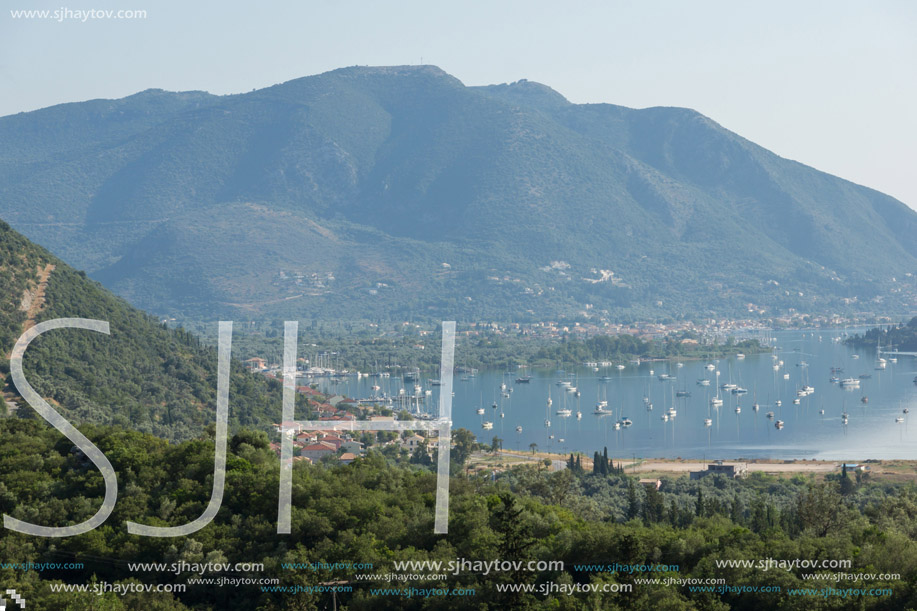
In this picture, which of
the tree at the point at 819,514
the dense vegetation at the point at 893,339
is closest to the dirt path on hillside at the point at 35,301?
the tree at the point at 819,514

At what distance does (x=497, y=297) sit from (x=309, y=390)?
7258 centimetres

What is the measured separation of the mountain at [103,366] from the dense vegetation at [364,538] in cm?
967

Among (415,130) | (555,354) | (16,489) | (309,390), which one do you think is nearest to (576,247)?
(415,130)

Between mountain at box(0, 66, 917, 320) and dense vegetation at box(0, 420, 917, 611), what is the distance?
100951 millimetres

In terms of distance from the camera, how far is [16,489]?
59.8 ft

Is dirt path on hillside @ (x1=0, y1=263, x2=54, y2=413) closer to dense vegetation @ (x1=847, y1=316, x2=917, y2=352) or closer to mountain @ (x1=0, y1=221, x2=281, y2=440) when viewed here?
mountain @ (x1=0, y1=221, x2=281, y2=440)

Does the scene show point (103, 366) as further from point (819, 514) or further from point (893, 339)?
point (893, 339)

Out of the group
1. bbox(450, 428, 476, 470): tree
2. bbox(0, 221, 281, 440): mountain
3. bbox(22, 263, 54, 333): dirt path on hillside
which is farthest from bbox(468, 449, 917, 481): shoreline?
bbox(22, 263, 54, 333): dirt path on hillside

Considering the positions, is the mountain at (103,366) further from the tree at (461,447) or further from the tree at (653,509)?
the tree at (653,509)

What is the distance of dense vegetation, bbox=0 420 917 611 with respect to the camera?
1403 centimetres

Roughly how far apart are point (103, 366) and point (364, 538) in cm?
2485

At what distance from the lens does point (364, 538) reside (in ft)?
52.5

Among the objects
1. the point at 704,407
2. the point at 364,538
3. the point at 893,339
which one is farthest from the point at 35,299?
the point at 893,339

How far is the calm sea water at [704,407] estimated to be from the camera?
46.4 meters
